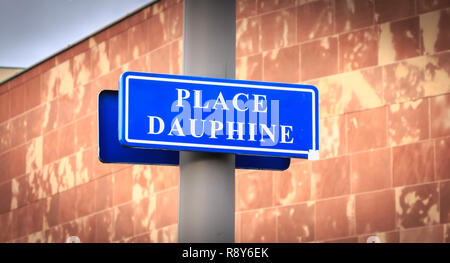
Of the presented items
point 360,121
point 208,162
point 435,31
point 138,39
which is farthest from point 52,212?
point 208,162

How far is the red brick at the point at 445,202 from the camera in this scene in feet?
44.5

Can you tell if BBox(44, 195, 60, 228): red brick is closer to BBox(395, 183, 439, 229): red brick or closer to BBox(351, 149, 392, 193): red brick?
BBox(351, 149, 392, 193): red brick

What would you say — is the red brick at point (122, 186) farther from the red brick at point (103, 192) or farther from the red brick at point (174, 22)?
the red brick at point (174, 22)

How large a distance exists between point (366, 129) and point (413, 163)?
3.02 feet

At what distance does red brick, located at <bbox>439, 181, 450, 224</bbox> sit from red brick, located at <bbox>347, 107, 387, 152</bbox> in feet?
3.77

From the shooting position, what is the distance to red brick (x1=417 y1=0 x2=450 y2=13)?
1403 centimetres

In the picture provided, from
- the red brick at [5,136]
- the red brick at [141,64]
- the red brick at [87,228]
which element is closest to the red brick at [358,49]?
the red brick at [141,64]

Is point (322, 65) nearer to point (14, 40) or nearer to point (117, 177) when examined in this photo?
point (117, 177)

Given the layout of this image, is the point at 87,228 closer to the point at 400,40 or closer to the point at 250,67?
the point at 250,67

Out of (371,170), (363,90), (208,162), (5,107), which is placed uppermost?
(5,107)

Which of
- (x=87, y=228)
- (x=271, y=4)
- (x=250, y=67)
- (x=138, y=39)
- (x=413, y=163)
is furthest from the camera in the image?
(x=87, y=228)

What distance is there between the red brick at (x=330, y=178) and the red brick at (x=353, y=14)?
1.88 meters

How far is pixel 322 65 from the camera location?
50.0 ft

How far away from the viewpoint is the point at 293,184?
15266 mm
